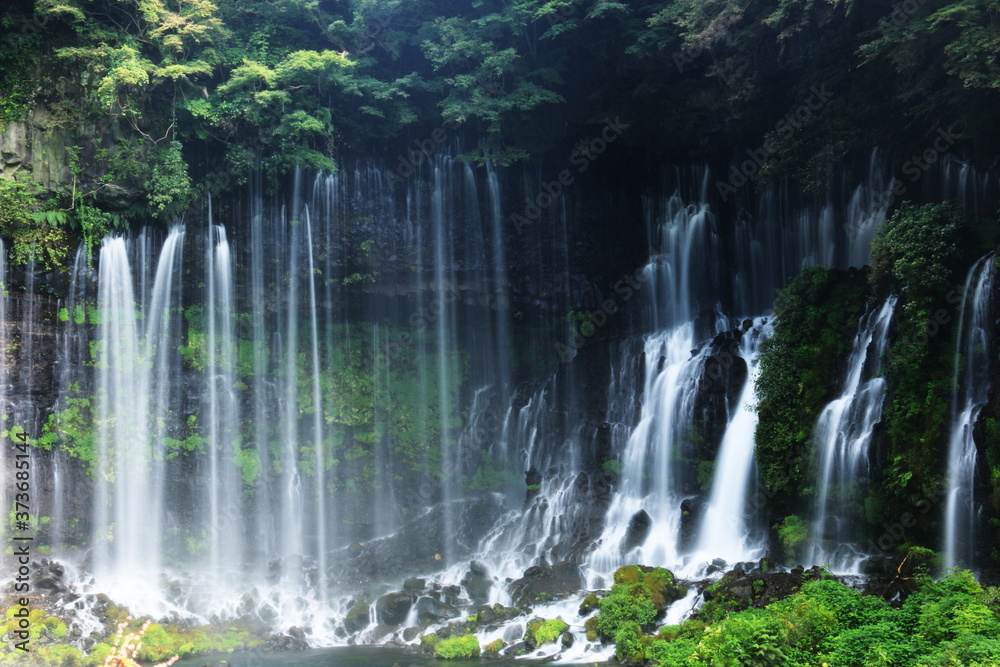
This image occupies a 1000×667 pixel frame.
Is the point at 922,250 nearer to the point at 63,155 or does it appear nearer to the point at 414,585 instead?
the point at 414,585

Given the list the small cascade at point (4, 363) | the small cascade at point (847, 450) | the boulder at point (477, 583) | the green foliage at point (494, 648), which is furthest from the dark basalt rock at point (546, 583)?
the small cascade at point (4, 363)

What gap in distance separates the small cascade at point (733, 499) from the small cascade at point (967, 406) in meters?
3.82

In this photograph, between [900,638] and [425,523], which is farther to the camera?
[425,523]

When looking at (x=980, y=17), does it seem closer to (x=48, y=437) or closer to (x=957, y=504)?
(x=957, y=504)

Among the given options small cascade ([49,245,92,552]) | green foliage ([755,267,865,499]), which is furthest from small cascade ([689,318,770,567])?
small cascade ([49,245,92,552])

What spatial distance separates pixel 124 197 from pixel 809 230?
1717cm

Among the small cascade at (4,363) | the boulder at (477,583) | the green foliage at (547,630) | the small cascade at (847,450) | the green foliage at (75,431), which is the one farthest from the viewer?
A: the green foliage at (75,431)

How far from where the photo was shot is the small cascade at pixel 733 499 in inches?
579

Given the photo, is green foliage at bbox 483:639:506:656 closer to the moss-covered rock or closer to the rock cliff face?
the moss-covered rock

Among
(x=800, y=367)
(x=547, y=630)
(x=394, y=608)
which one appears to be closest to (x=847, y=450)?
(x=800, y=367)

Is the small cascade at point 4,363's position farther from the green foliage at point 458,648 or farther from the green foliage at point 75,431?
the green foliage at point 458,648

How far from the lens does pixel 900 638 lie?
346 inches

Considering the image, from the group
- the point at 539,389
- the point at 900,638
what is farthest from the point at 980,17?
the point at 539,389

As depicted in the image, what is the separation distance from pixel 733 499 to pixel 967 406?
497 cm
